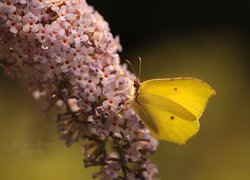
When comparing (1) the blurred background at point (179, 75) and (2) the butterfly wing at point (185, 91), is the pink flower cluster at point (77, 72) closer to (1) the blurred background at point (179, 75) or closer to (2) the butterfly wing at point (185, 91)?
(2) the butterfly wing at point (185, 91)

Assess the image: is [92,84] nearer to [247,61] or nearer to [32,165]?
[32,165]

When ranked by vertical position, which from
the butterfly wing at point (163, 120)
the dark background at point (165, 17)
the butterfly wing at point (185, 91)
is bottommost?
the dark background at point (165, 17)

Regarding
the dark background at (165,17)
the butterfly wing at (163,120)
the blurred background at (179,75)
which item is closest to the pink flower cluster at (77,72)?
the butterfly wing at (163,120)

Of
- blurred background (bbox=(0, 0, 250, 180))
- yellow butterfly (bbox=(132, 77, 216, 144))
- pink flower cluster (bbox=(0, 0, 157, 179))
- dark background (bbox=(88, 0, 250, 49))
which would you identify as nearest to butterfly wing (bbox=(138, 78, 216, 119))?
yellow butterfly (bbox=(132, 77, 216, 144))

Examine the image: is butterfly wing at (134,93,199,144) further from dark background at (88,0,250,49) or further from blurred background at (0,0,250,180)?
dark background at (88,0,250,49)

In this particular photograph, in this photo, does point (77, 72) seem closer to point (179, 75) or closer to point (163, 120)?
point (163, 120)

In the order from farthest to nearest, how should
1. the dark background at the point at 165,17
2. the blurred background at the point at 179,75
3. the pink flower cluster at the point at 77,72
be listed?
the dark background at the point at 165,17 → the blurred background at the point at 179,75 → the pink flower cluster at the point at 77,72

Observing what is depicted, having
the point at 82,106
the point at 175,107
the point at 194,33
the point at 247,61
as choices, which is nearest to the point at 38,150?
the point at 82,106
